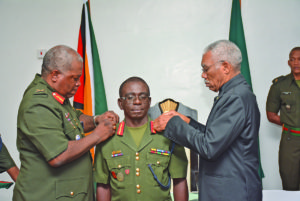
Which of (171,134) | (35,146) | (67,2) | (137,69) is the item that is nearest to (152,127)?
(171,134)

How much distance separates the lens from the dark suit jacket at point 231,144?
5.49 feet

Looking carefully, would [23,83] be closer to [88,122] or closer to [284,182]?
[88,122]

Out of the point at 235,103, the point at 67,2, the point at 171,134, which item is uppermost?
the point at 67,2

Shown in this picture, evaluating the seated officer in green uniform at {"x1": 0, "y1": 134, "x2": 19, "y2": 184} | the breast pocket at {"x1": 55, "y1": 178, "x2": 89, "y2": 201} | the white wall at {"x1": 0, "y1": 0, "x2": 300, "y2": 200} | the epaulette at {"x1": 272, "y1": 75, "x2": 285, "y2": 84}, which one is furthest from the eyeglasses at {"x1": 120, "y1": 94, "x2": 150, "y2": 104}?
the epaulette at {"x1": 272, "y1": 75, "x2": 285, "y2": 84}

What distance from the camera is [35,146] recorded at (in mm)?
1720

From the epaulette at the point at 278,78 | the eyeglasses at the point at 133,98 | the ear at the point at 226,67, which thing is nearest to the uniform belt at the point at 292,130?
the epaulette at the point at 278,78

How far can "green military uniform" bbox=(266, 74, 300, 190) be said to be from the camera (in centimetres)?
370

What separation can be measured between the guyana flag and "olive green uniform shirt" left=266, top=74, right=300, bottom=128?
2320mm

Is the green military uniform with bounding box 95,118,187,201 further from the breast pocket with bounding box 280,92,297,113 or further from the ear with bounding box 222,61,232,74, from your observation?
the breast pocket with bounding box 280,92,297,113

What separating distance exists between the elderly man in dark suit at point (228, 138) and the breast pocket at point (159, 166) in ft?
0.71

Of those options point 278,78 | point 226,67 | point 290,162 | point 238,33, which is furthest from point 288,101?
point 226,67

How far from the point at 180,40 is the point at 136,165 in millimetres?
2658

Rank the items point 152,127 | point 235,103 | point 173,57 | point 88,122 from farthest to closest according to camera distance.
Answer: point 173,57 < point 88,122 < point 152,127 < point 235,103

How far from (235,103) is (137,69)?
2.66 m
